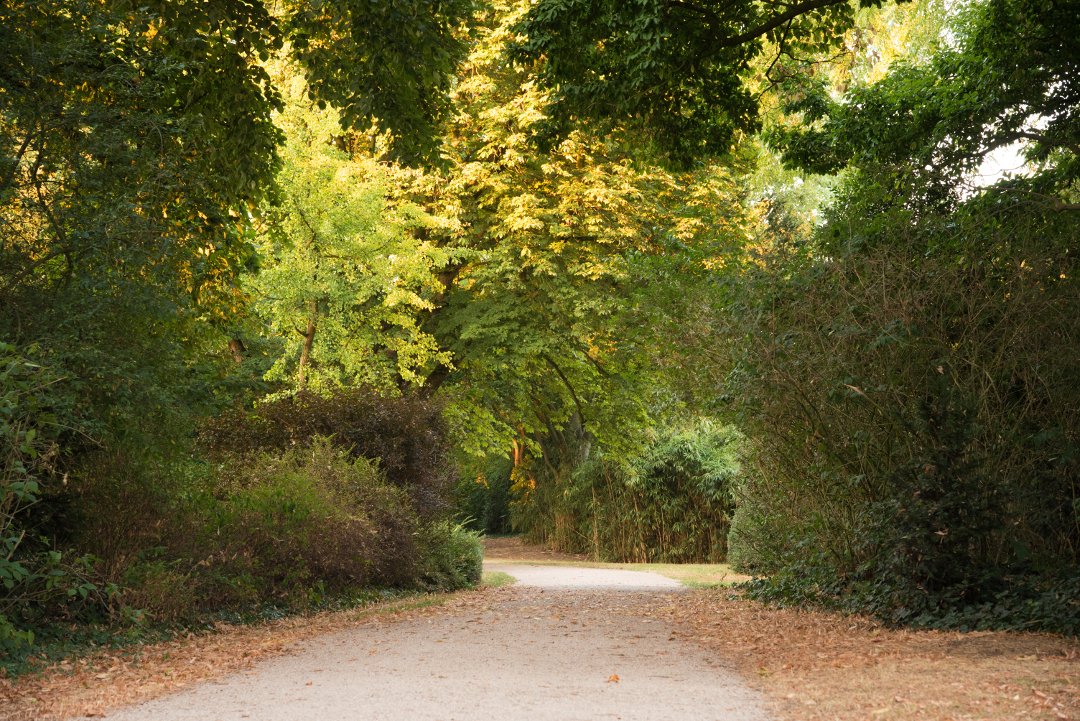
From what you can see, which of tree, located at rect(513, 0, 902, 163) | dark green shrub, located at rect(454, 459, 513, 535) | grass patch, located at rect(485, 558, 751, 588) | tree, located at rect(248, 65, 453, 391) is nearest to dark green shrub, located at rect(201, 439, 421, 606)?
tree, located at rect(248, 65, 453, 391)

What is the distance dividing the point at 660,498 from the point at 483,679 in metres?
21.3

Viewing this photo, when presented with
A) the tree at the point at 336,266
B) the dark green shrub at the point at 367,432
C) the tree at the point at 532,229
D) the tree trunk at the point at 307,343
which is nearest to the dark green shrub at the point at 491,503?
the tree at the point at 532,229

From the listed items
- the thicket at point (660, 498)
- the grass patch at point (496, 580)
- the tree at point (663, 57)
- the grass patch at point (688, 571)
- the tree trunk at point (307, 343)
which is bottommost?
the grass patch at point (496, 580)

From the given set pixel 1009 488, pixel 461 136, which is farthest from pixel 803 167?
pixel 461 136

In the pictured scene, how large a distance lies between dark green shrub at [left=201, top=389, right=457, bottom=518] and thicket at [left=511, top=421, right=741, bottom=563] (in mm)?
10237

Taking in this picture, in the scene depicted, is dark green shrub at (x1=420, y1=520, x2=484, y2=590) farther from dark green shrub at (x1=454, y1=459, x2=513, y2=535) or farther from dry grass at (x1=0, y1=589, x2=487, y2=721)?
dark green shrub at (x1=454, y1=459, x2=513, y2=535)

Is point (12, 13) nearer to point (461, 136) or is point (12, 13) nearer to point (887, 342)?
point (887, 342)

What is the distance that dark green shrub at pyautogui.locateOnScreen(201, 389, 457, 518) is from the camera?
15.6m

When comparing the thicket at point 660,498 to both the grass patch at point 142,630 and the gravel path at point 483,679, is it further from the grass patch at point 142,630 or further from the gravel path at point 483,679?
the gravel path at point 483,679

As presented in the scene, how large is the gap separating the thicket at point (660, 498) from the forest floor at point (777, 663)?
14.8 meters

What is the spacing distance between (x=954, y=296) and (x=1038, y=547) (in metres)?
2.65

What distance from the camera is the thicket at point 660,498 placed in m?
27.7

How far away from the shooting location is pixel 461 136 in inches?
861

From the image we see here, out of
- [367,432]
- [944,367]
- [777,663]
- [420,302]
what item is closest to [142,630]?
[777,663]
